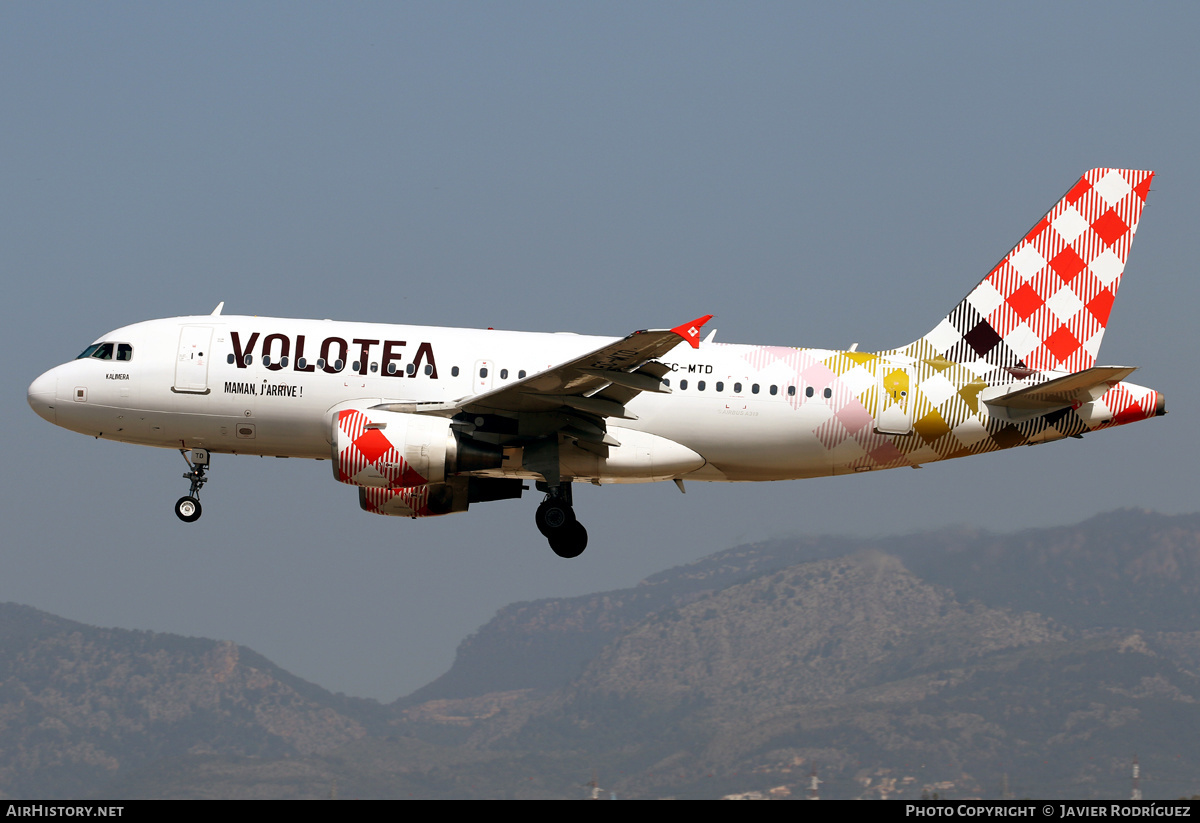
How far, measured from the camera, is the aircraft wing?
26203mm

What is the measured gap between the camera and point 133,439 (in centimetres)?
3120

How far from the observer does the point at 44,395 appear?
1231 inches

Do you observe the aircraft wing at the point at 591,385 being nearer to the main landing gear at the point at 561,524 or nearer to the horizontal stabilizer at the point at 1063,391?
the main landing gear at the point at 561,524

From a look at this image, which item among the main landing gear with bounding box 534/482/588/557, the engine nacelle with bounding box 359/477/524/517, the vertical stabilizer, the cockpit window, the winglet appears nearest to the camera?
the winglet

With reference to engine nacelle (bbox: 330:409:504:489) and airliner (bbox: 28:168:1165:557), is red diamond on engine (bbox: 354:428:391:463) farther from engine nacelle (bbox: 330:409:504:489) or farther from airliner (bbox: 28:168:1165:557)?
airliner (bbox: 28:168:1165:557)

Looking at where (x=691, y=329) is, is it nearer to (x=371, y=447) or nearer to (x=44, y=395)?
(x=371, y=447)

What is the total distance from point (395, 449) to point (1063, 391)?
1453cm

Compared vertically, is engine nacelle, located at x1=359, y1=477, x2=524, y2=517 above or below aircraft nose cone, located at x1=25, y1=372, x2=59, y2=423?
below

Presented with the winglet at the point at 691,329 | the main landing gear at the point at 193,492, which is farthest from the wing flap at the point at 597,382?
the main landing gear at the point at 193,492

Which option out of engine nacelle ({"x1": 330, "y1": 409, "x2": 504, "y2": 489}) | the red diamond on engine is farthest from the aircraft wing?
the red diamond on engine

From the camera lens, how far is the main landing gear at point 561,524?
30.3 m

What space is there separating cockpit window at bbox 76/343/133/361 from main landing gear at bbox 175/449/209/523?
254 centimetres

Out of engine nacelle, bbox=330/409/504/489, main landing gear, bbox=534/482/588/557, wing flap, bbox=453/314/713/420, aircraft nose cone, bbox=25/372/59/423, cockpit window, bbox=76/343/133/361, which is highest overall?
cockpit window, bbox=76/343/133/361

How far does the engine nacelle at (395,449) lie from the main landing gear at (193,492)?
4.55 m
